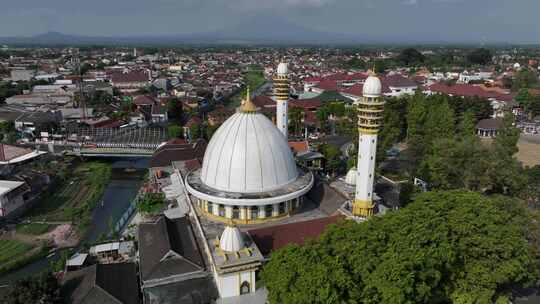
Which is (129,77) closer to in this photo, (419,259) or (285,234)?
(285,234)

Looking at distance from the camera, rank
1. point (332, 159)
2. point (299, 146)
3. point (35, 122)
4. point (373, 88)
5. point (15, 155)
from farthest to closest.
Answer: point (35, 122) < point (15, 155) < point (299, 146) < point (332, 159) < point (373, 88)

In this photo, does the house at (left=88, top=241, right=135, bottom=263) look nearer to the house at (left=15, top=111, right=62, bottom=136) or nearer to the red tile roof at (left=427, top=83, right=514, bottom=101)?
the house at (left=15, top=111, right=62, bottom=136)

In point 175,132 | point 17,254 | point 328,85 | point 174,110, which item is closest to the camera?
point 17,254

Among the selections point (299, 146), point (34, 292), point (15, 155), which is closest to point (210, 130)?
point (299, 146)

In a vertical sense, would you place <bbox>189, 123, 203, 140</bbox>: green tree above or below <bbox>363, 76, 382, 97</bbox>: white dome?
below

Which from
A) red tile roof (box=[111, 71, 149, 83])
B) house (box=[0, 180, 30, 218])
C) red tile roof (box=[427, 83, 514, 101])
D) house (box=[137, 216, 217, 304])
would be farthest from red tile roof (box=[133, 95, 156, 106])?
house (box=[137, 216, 217, 304])

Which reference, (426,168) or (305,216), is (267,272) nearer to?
(305,216)

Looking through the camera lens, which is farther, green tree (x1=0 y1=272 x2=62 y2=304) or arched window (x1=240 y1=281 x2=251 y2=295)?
arched window (x1=240 y1=281 x2=251 y2=295)
